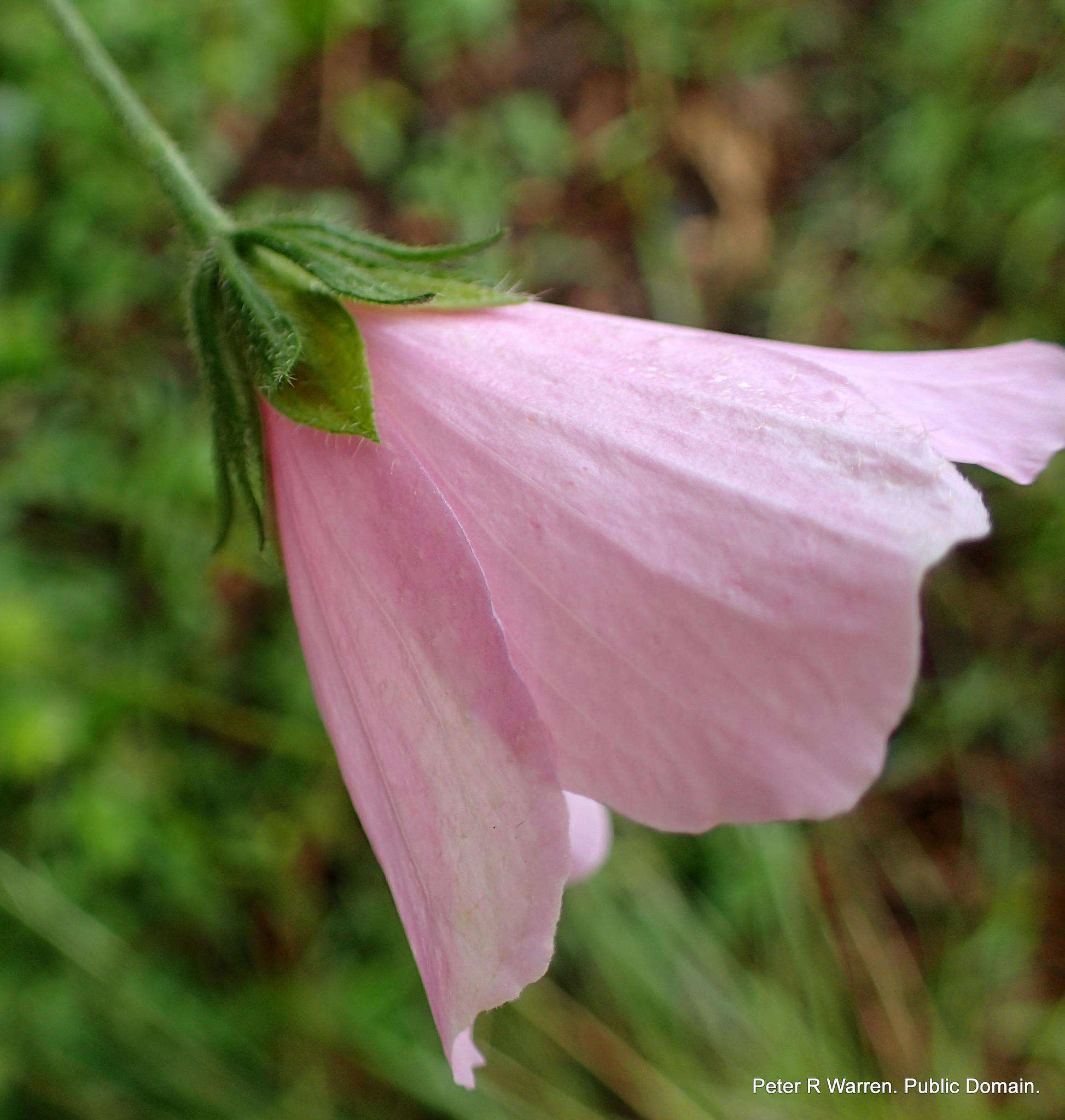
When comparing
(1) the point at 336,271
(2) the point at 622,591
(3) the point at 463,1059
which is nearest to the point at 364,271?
(1) the point at 336,271

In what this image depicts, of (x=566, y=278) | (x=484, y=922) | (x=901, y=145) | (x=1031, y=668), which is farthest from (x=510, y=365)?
(x=901, y=145)

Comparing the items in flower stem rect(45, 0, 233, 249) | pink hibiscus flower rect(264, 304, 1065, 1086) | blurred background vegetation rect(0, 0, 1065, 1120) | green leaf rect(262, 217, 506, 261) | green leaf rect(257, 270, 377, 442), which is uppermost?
flower stem rect(45, 0, 233, 249)

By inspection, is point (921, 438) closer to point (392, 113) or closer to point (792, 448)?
point (792, 448)

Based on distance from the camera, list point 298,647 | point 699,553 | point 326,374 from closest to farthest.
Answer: point 699,553
point 326,374
point 298,647

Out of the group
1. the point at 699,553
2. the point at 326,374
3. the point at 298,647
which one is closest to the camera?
the point at 699,553

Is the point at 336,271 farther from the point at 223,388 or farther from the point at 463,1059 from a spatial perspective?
the point at 463,1059

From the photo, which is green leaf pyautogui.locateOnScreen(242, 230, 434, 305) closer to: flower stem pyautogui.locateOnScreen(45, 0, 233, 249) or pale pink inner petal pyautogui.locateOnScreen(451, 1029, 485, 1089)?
flower stem pyautogui.locateOnScreen(45, 0, 233, 249)

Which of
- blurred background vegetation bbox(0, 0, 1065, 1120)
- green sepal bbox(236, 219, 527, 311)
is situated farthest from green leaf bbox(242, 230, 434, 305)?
blurred background vegetation bbox(0, 0, 1065, 1120)
